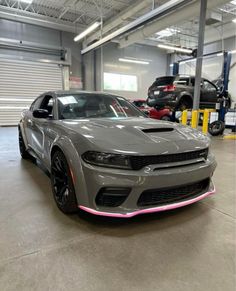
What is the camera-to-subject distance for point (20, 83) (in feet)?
36.8

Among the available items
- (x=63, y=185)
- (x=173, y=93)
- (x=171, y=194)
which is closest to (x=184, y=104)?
(x=173, y=93)

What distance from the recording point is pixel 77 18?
1055 centimetres

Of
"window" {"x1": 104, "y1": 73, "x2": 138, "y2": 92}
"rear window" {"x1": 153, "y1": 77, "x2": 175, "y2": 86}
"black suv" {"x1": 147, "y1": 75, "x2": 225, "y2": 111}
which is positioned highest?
"window" {"x1": 104, "y1": 73, "x2": 138, "y2": 92}

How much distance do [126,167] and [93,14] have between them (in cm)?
1029

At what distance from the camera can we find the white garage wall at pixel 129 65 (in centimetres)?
1314

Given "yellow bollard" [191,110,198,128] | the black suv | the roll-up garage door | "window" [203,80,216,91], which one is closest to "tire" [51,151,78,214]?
"yellow bollard" [191,110,198,128]

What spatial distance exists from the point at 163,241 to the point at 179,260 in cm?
22

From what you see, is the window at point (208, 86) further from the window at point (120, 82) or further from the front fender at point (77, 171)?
the front fender at point (77, 171)

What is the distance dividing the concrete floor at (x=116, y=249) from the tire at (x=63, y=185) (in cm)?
12

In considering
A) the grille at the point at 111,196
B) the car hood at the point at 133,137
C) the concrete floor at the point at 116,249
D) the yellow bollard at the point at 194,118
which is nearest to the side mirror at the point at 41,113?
the car hood at the point at 133,137

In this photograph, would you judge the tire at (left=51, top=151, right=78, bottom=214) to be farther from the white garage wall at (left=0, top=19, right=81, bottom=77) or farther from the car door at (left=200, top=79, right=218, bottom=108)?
the white garage wall at (left=0, top=19, right=81, bottom=77)

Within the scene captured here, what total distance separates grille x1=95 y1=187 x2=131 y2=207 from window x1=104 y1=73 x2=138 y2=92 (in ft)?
41.1

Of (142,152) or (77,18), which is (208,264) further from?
(77,18)

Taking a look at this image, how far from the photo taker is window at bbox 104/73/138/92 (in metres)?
13.7
